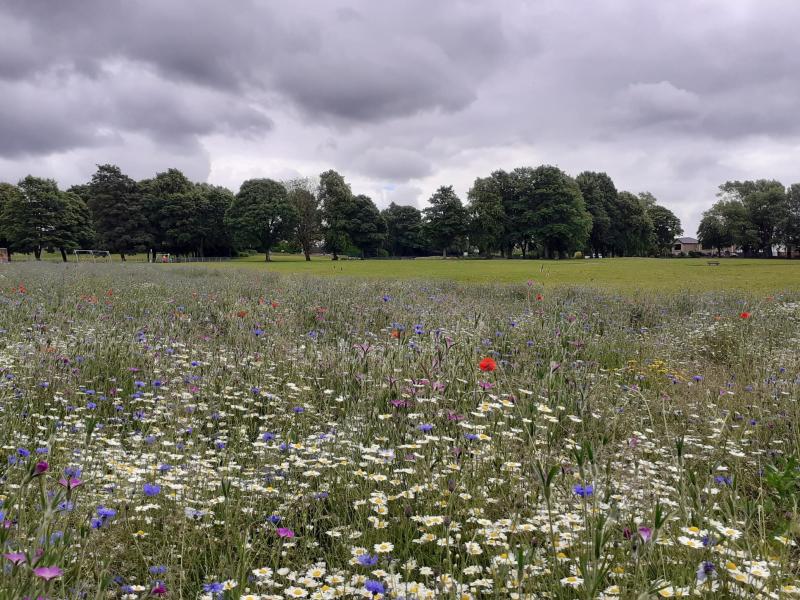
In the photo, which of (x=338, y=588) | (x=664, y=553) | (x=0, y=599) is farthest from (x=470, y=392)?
(x=0, y=599)

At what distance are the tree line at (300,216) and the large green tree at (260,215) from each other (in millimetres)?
154

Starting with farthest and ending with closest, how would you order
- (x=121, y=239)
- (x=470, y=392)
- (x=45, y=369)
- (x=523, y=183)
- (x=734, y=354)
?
(x=523, y=183)
(x=121, y=239)
(x=734, y=354)
(x=45, y=369)
(x=470, y=392)

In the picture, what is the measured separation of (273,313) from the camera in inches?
385

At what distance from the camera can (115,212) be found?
239 feet

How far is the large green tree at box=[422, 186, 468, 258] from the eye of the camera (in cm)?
8656

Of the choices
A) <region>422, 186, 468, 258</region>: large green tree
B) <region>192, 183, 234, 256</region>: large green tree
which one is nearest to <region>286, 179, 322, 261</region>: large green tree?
<region>192, 183, 234, 256</region>: large green tree

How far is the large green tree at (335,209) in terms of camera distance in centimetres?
8225

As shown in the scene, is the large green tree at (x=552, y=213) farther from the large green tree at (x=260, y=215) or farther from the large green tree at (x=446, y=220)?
the large green tree at (x=260, y=215)

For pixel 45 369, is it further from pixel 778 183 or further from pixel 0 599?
pixel 778 183

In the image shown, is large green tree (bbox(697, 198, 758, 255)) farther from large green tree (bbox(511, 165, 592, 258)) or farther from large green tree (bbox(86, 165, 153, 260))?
large green tree (bbox(86, 165, 153, 260))

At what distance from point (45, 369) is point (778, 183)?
5007 inches

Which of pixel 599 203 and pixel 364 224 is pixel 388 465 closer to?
pixel 364 224

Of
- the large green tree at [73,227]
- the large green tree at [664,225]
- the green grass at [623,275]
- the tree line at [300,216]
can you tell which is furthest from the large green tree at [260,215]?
the large green tree at [664,225]

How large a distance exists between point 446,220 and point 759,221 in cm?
6081
